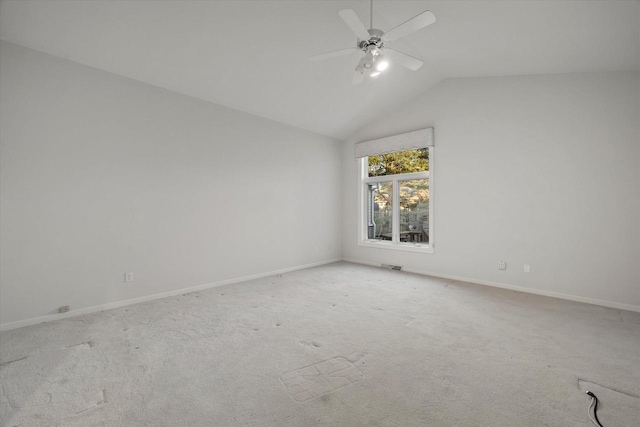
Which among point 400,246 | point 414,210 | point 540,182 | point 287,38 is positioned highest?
point 287,38

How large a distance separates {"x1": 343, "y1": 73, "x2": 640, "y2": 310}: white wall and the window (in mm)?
278

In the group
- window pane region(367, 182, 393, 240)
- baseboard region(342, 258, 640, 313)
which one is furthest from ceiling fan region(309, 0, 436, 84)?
baseboard region(342, 258, 640, 313)

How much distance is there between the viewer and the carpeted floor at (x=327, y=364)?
1.68 metres

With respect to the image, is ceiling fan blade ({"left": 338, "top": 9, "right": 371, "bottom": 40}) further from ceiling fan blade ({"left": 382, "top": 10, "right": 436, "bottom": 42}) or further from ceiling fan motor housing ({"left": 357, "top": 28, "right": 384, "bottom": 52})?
ceiling fan blade ({"left": 382, "top": 10, "right": 436, "bottom": 42})

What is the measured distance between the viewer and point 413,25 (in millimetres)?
2244

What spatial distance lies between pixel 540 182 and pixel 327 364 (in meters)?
3.61

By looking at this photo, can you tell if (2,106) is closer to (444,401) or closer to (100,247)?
(100,247)

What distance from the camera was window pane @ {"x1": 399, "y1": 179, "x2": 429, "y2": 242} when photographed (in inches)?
199

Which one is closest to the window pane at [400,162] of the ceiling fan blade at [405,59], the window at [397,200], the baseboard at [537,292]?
the window at [397,200]

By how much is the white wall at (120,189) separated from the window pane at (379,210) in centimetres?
182

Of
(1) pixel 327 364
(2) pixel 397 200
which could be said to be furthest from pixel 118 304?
(2) pixel 397 200

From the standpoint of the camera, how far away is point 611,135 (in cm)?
340

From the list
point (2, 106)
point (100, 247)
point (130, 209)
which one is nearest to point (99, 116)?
point (2, 106)

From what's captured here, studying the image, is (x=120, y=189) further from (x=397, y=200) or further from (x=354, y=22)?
(x=397, y=200)
